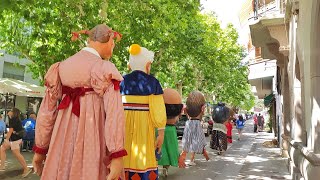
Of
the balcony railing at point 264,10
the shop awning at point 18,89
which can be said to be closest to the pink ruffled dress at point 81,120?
the balcony railing at point 264,10

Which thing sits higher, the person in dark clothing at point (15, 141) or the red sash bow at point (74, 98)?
the red sash bow at point (74, 98)

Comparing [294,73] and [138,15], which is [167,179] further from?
[138,15]

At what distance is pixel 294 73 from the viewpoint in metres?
8.49

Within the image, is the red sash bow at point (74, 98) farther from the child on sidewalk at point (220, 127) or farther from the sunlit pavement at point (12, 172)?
the child on sidewalk at point (220, 127)

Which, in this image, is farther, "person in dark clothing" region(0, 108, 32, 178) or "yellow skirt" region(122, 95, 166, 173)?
"person in dark clothing" region(0, 108, 32, 178)

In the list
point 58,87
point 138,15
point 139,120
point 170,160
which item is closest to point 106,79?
point 58,87

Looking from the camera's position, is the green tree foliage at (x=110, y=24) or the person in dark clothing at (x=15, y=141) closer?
the person in dark clothing at (x=15, y=141)

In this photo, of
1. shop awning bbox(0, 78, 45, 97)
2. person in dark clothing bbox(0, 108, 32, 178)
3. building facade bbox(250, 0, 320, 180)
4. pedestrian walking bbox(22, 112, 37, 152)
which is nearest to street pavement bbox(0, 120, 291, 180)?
person in dark clothing bbox(0, 108, 32, 178)

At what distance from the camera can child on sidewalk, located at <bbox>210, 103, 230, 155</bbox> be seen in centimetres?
1290

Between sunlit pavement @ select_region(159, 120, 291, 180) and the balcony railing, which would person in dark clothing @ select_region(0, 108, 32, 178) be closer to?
sunlit pavement @ select_region(159, 120, 291, 180)

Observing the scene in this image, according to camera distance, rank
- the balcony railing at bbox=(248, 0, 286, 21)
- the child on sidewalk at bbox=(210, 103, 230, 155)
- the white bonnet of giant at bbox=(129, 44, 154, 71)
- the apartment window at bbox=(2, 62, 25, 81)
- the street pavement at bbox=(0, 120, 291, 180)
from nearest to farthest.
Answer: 1. the white bonnet of giant at bbox=(129, 44, 154, 71)
2. the street pavement at bbox=(0, 120, 291, 180)
3. the balcony railing at bbox=(248, 0, 286, 21)
4. the child on sidewalk at bbox=(210, 103, 230, 155)
5. the apartment window at bbox=(2, 62, 25, 81)

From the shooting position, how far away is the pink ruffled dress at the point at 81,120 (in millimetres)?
3270

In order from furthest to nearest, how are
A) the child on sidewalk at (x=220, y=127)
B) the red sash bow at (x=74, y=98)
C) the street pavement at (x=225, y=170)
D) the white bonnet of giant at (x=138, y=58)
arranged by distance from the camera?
the child on sidewalk at (x=220, y=127) < the street pavement at (x=225, y=170) < the white bonnet of giant at (x=138, y=58) < the red sash bow at (x=74, y=98)

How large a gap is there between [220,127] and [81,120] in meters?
10.3
